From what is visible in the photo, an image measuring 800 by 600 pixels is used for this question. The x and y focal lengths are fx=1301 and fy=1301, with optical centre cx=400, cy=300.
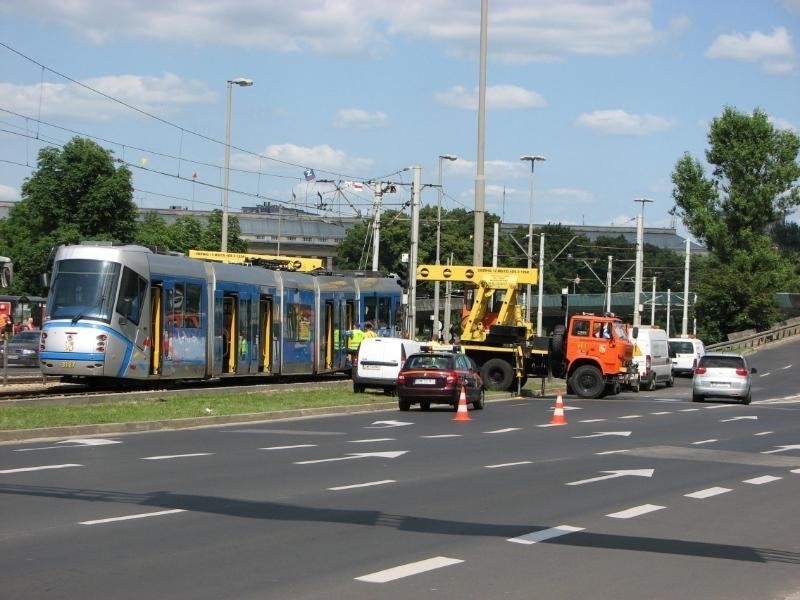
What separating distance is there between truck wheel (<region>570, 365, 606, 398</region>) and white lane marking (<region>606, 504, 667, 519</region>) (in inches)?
1089

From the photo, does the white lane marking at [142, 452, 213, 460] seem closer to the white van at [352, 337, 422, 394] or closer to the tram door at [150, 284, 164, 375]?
the tram door at [150, 284, 164, 375]

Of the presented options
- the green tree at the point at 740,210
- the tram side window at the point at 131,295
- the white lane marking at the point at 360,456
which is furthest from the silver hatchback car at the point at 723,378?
the green tree at the point at 740,210

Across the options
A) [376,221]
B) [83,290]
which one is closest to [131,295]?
[83,290]

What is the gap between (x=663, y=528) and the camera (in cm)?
1217

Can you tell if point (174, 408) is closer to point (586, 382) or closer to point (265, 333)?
point (265, 333)

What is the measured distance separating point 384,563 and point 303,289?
3124 centimetres

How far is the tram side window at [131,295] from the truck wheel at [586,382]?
1592 centimetres

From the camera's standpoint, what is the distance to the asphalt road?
9047 mm

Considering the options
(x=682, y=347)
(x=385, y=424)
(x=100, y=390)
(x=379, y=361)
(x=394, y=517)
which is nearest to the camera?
(x=394, y=517)

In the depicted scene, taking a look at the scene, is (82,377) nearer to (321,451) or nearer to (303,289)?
(303,289)

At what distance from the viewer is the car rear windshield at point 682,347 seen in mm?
60344

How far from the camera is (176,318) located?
32.6 m

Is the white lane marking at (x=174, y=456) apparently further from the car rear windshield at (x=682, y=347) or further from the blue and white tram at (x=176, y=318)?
the car rear windshield at (x=682, y=347)

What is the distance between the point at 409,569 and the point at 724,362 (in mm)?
32616
